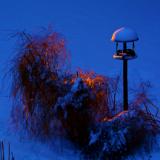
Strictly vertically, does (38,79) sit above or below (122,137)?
above

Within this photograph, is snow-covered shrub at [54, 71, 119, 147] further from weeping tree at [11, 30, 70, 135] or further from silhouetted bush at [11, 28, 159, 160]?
weeping tree at [11, 30, 70, 135]

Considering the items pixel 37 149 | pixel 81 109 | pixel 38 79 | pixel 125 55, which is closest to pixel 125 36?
pixel 125 55

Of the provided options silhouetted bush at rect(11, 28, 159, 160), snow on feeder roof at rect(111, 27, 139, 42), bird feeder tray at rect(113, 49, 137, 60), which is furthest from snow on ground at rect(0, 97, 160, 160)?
snow on feeder roof at rect(111, 27, 139, 42)

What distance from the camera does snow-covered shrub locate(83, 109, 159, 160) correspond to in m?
5.46

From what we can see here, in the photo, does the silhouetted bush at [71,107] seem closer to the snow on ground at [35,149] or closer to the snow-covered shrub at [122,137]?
the snow-covered shrub at [122,137]

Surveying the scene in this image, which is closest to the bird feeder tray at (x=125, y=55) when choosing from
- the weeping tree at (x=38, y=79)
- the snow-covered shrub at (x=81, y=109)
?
the snow-covered shrub at (x=81, y=109)

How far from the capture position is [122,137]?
5.44m

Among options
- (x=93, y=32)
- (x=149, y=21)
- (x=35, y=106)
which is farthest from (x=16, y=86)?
(x=149, y=21)

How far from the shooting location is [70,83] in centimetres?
581

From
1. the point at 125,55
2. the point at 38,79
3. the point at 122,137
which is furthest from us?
the point at 125,55

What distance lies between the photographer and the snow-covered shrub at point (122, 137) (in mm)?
5461

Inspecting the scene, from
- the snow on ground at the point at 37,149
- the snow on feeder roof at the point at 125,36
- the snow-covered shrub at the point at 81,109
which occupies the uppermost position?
the snow on feeder roof at the point at 125,36

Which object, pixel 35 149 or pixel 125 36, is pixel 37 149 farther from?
pixel 125 36

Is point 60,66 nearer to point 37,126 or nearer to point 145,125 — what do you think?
point 37,126
